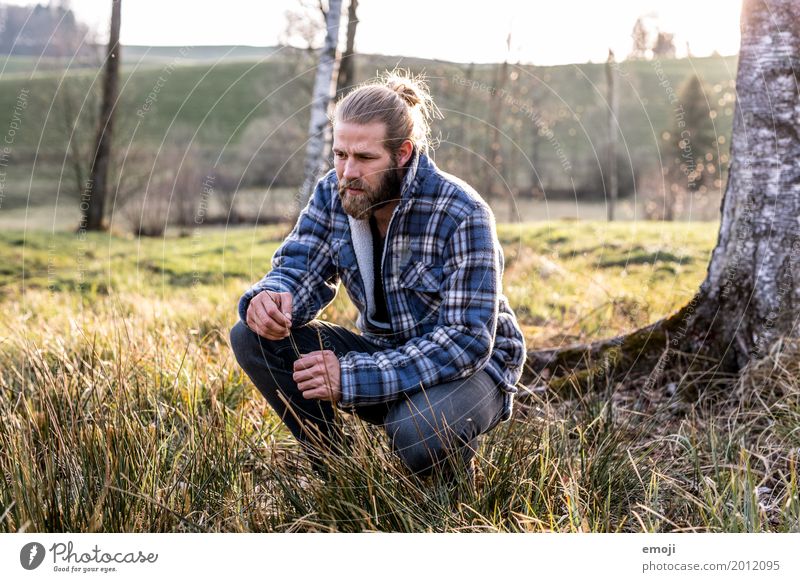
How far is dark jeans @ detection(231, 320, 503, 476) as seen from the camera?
8.47 feet

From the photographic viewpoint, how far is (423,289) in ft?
9.44

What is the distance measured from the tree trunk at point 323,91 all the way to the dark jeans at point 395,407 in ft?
13.3

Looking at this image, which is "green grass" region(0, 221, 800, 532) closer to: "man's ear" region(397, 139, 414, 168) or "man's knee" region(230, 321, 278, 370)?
"man's knee" region(230, 321, 278, 370)

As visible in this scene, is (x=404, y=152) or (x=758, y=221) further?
(x=758, y=221)

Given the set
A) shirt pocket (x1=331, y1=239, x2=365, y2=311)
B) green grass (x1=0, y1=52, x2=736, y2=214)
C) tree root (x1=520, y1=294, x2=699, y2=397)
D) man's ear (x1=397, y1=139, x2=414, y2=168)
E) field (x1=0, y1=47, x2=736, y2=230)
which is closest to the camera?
man's ear (x1=397, y1=139, x2=414, y2=168)

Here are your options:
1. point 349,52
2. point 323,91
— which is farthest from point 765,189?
point 349,52

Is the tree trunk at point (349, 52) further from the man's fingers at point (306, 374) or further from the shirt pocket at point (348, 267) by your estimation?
the man's fingers at point (306, 374)

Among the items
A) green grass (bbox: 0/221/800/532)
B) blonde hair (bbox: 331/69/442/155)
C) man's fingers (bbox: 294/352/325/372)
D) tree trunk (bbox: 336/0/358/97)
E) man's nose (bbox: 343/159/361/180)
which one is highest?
tree trunk (bbox: 336/0/358/97)

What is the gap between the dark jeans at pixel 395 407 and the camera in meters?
2.58

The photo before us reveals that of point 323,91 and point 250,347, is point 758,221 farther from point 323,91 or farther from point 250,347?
point 323,91

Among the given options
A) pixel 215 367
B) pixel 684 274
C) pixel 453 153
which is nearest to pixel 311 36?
pixel 453 153
